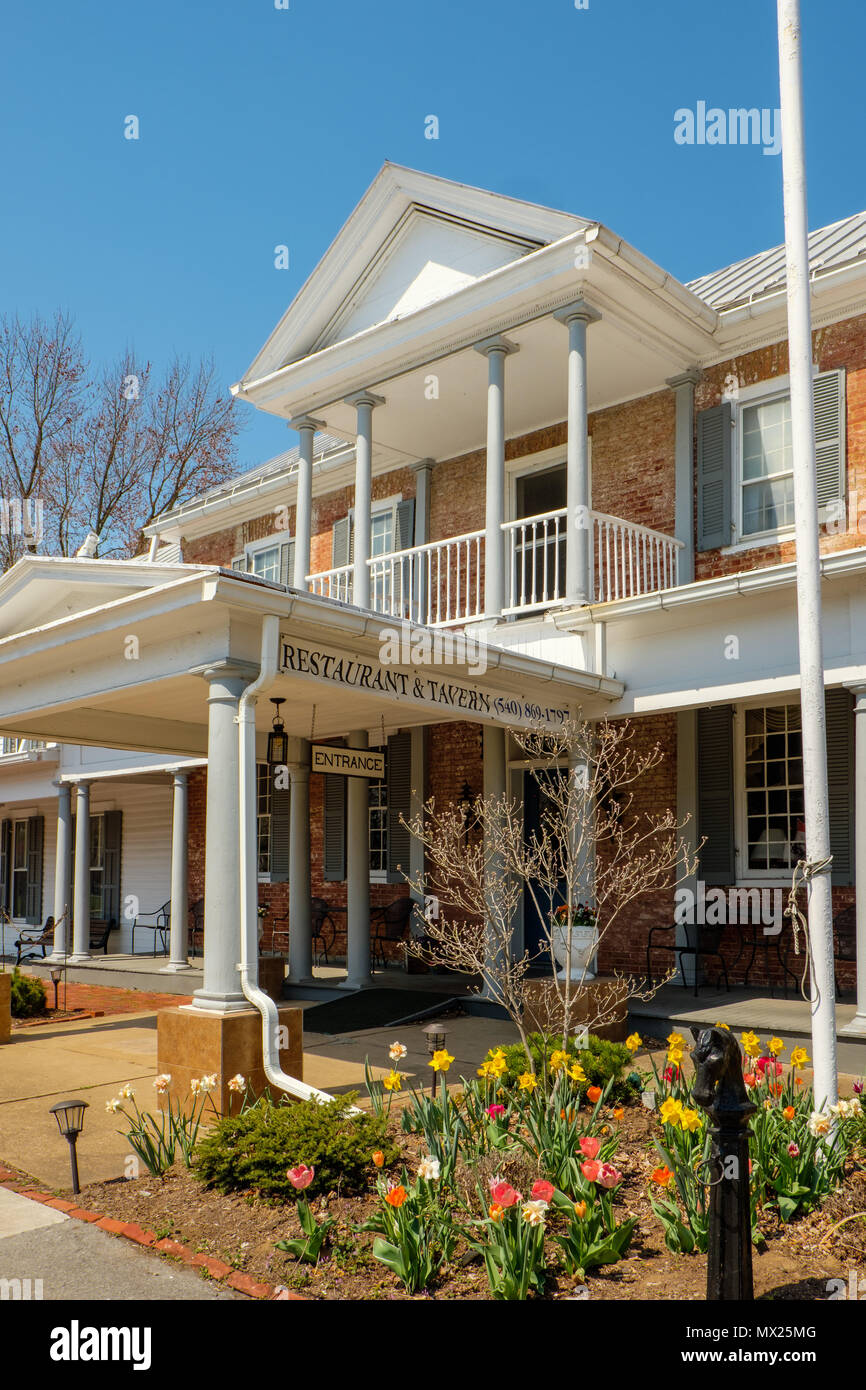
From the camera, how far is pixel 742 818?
37.2ft

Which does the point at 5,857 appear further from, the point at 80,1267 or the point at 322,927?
the point at 80,1267

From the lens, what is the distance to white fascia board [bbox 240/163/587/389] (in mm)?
10695

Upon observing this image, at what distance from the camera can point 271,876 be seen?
1677cm

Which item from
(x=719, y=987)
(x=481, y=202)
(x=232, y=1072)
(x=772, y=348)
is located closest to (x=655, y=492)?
(x=772, y=348)

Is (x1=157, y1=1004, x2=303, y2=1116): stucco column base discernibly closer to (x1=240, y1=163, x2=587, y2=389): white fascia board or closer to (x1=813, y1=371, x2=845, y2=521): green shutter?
(x1=813, y1=371, x2=845, y2=521): green shutter

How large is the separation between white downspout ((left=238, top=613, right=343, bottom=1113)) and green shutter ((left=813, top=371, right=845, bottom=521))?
18.8 feet

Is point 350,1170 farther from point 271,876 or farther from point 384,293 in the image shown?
point 271,876

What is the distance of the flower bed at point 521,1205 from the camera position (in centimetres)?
416

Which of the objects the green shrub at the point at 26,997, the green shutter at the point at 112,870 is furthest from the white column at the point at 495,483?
the green shutter at the point at 112,870

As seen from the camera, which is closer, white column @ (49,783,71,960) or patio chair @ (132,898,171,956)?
white column @ (49,783,71,960)

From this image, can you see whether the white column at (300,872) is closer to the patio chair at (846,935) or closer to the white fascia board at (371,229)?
the white fascia board at (371,229)


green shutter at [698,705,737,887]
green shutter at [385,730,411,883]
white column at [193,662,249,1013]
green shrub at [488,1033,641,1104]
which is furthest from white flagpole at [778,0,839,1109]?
green shutter at [385,730,411,883]

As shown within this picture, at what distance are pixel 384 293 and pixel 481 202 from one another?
1585 mm
